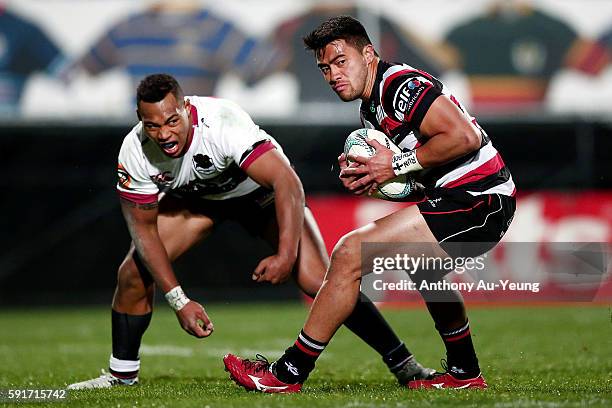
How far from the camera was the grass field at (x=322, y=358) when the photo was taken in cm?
443

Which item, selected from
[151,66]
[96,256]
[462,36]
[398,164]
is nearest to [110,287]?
[96,256]

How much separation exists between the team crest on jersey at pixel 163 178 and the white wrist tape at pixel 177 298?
1.91ft

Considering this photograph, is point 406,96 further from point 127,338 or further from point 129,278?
point 127,338

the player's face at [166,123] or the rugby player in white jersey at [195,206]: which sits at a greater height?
the player's face at [166,123]

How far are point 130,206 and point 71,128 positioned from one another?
8835mm

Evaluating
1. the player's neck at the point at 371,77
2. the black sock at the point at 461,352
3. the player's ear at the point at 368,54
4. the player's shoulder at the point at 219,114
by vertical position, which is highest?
the player's ear at the point at 368,54

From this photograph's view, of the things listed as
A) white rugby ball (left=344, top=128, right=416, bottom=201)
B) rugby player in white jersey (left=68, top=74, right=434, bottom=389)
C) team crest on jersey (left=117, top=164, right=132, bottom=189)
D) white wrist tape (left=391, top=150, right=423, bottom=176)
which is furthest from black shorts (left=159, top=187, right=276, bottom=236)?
white wrist tape (left=391, top=150, right=423, bottom=176)

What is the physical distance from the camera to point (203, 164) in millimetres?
5184

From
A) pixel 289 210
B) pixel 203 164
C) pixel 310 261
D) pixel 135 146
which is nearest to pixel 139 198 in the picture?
pixel 135 146

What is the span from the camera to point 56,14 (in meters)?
13.0

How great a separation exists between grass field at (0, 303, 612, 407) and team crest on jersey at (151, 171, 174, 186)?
1.08 m

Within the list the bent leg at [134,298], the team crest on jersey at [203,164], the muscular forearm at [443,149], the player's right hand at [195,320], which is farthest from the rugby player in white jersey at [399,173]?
the bent leg at [134,298]

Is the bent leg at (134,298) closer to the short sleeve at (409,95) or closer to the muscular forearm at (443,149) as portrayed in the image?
the short sleeve at (409,95)

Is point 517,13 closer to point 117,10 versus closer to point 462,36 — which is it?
point 462,36
